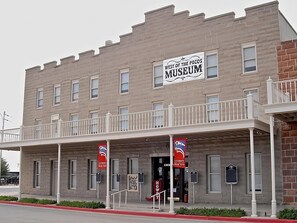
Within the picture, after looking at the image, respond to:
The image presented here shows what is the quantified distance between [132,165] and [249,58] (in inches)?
365

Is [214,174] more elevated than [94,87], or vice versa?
[94,87]

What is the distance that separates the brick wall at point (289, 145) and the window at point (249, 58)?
1639 mm

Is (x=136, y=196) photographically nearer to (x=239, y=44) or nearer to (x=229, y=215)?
(x=229, y=215)

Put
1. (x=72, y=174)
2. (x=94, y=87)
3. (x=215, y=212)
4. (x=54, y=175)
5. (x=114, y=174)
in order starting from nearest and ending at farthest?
(x=215, y=212)
(x=114, y=174)
(x=94, y=87)
(x=72, y=174)
(x=54, y=175)

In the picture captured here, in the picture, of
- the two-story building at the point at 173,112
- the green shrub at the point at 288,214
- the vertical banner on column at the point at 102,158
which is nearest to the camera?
the green shrub at the point at 288,214

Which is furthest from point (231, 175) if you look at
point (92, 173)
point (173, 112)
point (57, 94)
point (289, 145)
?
point (57, 94)

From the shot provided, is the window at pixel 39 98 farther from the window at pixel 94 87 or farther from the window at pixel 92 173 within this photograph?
the window at pixel 92 173

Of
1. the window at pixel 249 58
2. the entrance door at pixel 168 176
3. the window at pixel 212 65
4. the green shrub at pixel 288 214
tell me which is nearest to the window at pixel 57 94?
the entrance door at pixel 168 176

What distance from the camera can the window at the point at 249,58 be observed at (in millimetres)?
19734

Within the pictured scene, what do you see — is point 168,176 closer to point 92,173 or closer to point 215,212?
point 92,173

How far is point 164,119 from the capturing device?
21938mm

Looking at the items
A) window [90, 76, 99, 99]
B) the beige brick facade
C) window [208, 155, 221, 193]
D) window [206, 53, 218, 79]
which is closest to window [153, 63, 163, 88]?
the beige brick facade

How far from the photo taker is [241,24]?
20.2m

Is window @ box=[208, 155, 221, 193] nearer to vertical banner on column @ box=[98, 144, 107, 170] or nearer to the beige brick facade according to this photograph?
the beige brick facade
